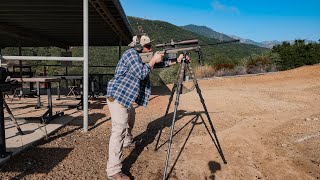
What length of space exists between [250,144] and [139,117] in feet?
11.5

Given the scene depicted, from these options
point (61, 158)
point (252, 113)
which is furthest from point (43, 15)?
point (252, 113)

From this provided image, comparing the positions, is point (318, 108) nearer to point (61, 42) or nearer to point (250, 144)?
point (250, 144)

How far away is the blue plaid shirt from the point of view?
409cm

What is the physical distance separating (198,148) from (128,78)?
2.30 m

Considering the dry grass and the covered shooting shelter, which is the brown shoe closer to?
the covered shooting shelter

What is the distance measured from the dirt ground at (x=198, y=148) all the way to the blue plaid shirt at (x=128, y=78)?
119 cm

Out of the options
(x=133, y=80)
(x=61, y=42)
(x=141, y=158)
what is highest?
(x=61, y=42)

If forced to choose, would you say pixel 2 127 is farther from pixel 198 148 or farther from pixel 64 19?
pixel 64 19

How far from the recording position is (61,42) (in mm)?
17375

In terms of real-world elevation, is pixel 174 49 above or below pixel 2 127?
above

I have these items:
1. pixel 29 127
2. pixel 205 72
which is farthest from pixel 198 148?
pixel 205 72

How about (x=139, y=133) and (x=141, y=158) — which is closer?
(x=141, y=158)

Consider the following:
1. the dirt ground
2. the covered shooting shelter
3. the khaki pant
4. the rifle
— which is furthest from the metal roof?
the khaki pant

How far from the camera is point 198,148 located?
573cm
